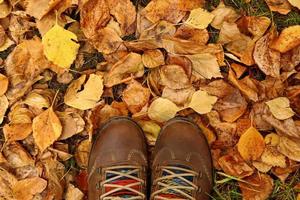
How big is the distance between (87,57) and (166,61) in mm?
239

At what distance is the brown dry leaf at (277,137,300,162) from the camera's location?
1.60m

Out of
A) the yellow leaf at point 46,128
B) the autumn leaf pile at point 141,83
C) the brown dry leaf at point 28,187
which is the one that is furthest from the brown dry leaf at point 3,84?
the brown dry leaf at point 28,187

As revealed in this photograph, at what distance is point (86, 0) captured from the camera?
1639 millimetres

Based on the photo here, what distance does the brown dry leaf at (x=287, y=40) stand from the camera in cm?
159

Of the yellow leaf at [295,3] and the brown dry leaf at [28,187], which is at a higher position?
the yellow leaf at [295,3]

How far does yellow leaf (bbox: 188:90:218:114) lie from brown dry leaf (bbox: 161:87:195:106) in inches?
0.9

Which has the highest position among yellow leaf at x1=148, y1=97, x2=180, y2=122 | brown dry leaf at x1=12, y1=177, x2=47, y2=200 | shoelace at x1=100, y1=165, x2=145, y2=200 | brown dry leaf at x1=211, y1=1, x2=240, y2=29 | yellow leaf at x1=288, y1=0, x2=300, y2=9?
yellow leaf at x1=288, y1=0, x2=300, y2=9

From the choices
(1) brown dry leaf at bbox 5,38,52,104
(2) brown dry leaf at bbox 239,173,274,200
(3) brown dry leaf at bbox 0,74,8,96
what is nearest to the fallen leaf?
(2) brown dry leaf at bbox 239,173,274,200

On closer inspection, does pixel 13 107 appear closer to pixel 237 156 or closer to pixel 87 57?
pixel 87 57

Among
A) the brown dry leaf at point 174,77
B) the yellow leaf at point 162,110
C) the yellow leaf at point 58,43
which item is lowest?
the yellow leaf at point 162,110

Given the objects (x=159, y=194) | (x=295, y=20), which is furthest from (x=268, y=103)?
(x=159, y=194)

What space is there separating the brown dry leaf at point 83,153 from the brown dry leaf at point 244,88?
0.46 m

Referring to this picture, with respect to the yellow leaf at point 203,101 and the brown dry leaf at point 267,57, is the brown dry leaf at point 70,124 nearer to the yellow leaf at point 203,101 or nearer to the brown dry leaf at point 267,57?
the yellow leaf at point 203,101

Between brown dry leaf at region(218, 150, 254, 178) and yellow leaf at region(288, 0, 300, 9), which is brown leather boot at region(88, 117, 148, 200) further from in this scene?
yellow leaf at region(288, 0, 300, 9)
